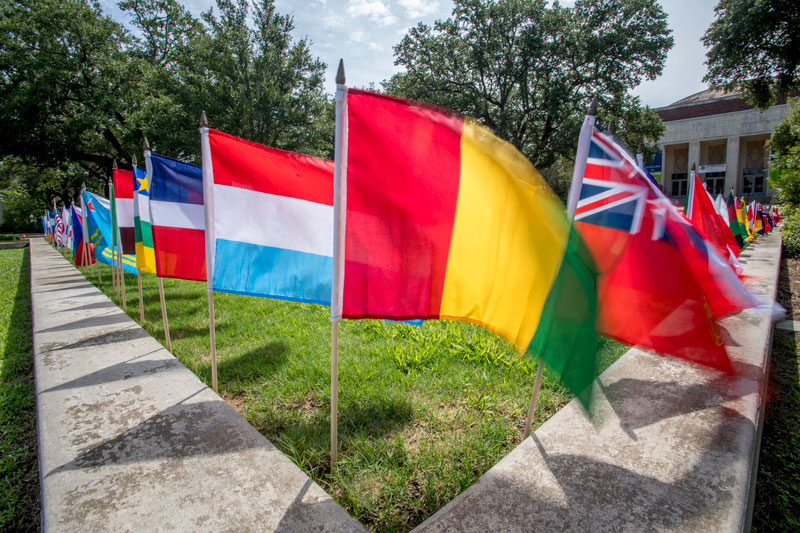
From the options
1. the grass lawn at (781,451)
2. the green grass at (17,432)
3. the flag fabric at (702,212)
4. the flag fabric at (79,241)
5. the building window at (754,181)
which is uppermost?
the building window at (754,181)

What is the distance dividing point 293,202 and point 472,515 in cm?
238

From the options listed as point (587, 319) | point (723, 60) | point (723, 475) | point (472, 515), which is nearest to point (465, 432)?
point (472, 515)

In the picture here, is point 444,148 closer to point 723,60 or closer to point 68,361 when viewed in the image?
point 68,361

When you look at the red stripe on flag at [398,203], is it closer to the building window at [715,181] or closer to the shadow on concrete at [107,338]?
the shadow on concrete at [107,338]

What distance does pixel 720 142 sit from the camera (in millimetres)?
50812

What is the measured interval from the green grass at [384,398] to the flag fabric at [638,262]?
3.39 feet

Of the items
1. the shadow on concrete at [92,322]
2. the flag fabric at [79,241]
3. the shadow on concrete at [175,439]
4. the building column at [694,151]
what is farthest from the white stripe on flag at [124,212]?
the building column at [694,151]

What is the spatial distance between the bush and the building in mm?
41879

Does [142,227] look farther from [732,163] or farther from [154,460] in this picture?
[732,163]

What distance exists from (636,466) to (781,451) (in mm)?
1318

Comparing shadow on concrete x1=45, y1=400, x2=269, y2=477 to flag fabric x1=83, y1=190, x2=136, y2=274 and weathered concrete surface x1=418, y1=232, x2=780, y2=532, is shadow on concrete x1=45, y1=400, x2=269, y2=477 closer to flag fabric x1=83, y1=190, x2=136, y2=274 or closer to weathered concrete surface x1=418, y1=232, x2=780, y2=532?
weathered concrete surface x1=418, y1=232, x2=780, y2=532

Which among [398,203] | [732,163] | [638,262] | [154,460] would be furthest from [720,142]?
[154,460]

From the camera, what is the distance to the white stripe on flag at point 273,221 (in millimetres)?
3246

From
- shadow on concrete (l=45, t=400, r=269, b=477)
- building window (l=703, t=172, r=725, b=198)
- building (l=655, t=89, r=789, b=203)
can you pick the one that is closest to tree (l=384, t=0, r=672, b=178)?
shadow on concrete (l=45, t=400, r=269, b=477)
